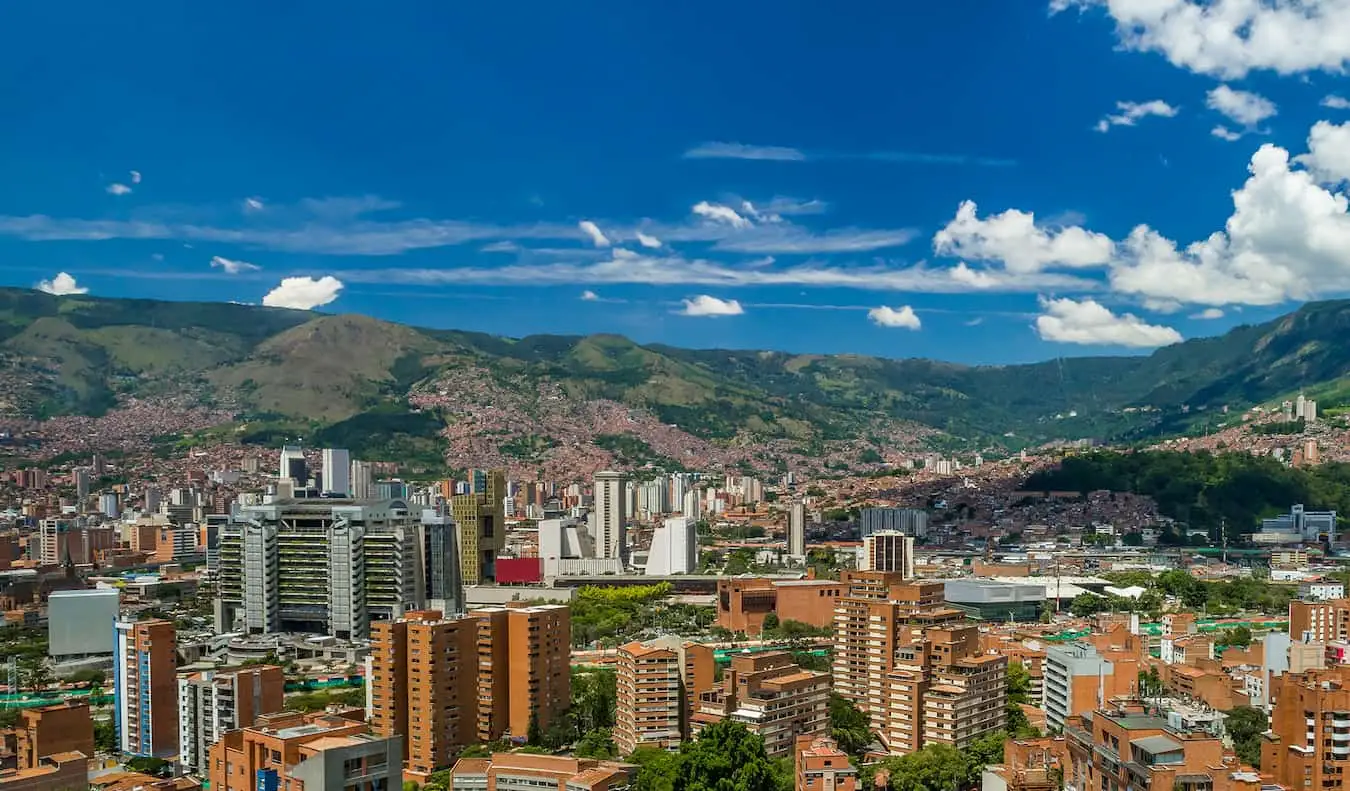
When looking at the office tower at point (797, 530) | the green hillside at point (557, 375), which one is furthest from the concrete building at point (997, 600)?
the green hillside at point (557, 375)

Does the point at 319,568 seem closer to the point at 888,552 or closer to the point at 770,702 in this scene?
the point at 770,702

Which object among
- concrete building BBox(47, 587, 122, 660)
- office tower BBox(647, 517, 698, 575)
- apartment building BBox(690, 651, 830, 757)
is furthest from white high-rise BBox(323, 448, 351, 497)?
apartment building BBox(690, 651, 830, 757)

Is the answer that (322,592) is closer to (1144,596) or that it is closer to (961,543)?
(1144,596)

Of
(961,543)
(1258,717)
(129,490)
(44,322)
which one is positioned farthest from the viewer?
(44,322)

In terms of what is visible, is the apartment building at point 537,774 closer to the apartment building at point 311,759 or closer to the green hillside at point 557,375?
the apartment building at point 311,759

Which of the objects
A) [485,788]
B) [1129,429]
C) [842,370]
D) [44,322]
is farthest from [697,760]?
[842,370]
